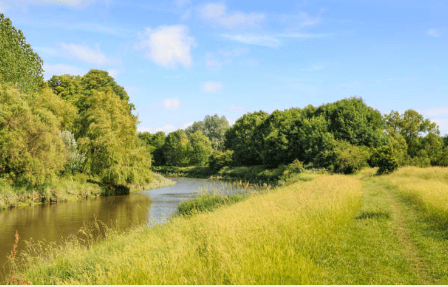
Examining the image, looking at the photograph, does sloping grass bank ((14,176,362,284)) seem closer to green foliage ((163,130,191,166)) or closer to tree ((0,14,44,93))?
tree ((0,14,44,93))

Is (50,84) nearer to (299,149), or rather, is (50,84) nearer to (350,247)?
(299,149)

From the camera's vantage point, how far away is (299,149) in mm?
49312

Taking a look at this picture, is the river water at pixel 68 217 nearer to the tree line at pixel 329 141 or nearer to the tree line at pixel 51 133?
the tree line at pixel 51 133

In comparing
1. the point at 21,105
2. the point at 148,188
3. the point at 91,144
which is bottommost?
the point at 148,188

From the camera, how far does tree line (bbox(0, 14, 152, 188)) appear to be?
21.9 meters

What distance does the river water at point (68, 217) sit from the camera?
47.9 ft

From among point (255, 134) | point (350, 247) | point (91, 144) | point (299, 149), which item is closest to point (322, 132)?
point (299, 149)

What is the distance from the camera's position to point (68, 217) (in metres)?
19.1

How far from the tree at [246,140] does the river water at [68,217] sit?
132 ft

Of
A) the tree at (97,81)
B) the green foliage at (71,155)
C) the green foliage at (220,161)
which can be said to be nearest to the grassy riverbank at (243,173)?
the green foliage at (220,161)

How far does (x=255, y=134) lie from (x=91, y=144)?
4174 centimetres

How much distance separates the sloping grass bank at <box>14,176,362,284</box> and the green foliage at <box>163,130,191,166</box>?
6916 cm

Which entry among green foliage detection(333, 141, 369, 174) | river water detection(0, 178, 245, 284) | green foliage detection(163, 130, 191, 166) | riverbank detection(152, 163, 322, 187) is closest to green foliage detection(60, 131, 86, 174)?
river water detection(0, 178, 245, 284)

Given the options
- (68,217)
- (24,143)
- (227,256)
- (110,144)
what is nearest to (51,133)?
(24,143)
